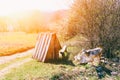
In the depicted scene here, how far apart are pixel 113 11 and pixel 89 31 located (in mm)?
1757

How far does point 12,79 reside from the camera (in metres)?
11.5

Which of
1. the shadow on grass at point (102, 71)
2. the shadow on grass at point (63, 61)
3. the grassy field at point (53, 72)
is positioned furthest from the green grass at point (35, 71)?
the shadow on grass at point (102, 71)

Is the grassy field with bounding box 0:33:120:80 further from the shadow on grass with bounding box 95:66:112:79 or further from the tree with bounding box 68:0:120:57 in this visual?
the tree with bounding box 68:0:120:57

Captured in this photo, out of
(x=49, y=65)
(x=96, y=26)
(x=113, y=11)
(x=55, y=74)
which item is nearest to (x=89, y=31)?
(x=96, y=26)

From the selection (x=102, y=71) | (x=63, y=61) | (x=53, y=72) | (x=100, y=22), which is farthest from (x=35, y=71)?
(x=100, y=22)

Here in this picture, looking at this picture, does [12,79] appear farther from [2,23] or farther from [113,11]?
[2,23]

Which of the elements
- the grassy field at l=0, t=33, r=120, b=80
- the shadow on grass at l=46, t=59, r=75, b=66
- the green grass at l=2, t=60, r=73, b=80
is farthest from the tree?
the green grass at l=2, t=60, r=73, b=80

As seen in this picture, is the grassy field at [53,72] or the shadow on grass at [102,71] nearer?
the grassy field at [53,72]

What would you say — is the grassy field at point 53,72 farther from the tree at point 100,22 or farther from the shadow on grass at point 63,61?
the tree at point 100,22

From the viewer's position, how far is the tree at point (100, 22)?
1447cm

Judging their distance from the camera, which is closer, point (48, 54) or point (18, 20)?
point (48, 54)

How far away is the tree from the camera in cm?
1447

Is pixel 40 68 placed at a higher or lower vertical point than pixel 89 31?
lower

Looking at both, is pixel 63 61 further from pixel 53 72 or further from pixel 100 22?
pixel 100 22
